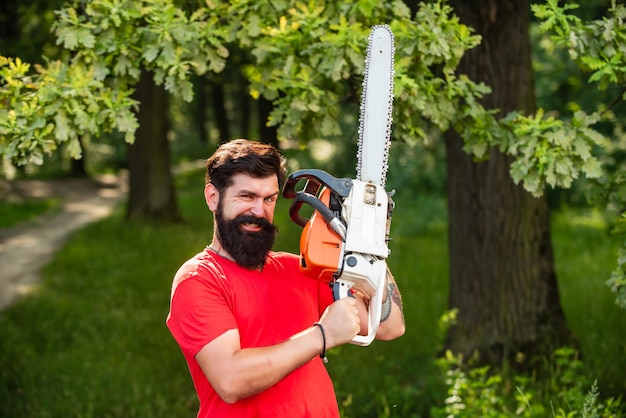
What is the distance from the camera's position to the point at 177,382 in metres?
5.71

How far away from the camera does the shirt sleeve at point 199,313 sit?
7.86 ft

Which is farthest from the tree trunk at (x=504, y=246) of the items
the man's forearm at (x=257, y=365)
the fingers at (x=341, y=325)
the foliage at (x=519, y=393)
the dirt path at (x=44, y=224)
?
the dirt path at (x=44, y=224)

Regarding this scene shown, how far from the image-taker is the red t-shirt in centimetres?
243

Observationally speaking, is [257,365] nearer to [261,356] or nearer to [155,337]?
[261,356]

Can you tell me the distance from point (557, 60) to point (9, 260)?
340 inches

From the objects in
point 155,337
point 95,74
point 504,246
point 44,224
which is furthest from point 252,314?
point 44,224

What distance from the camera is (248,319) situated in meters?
2.57

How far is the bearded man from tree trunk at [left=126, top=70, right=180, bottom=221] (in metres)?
10.2

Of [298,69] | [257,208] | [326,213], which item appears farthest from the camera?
[298,69]

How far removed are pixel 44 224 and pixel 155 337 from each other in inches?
323

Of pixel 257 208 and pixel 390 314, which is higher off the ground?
pixel 257 208

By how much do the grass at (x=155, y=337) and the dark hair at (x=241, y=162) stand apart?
7.69ft

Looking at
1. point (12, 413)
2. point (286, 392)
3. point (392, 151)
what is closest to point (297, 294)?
point (286, 392)

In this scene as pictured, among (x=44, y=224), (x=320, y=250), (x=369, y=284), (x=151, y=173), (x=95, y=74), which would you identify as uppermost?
(x=95, y=74)
